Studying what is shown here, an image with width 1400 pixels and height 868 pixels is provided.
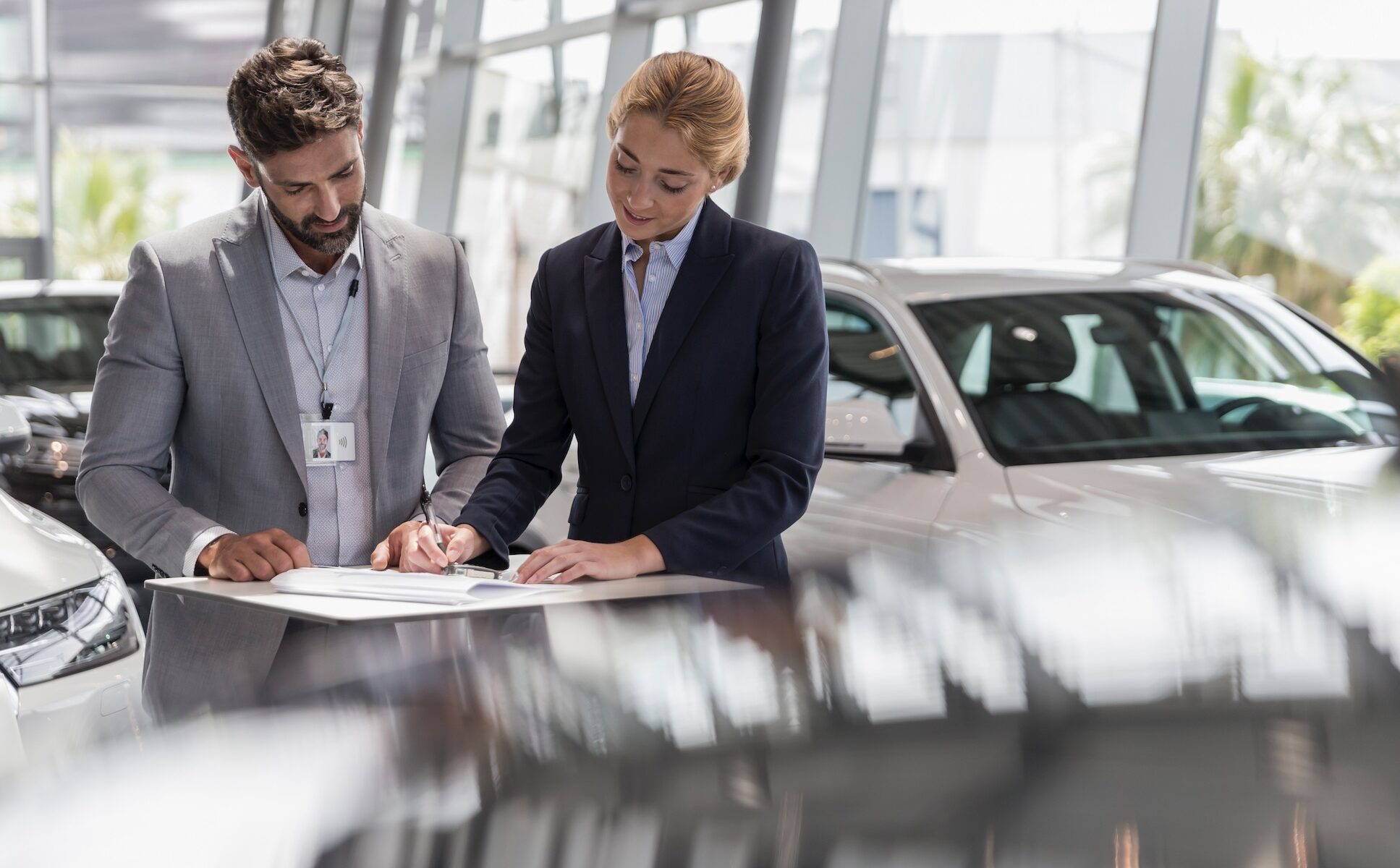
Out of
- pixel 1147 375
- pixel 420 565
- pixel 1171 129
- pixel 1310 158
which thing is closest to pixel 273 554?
pixel 420 565

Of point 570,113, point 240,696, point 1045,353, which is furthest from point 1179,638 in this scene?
point 570,113

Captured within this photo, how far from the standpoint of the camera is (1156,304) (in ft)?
10.8

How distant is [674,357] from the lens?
5.28 ft

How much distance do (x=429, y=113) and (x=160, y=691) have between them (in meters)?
11.1

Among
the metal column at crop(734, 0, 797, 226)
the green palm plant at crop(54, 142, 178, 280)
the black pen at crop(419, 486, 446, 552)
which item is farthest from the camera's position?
the green palm plant at crop(54, 142, 178, 280)

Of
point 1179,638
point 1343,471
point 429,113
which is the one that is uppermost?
point 429,113

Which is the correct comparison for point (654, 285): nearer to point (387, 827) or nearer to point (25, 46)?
point (387, 827)

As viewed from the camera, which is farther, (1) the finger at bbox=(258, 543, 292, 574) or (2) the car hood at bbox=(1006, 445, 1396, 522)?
(2) the car hood at bbox=(1006, 445, 1396, 522)

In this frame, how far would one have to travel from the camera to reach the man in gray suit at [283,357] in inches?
60.2

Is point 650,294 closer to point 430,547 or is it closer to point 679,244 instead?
point 679,244

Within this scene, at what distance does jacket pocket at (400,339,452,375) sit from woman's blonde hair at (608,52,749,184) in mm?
368

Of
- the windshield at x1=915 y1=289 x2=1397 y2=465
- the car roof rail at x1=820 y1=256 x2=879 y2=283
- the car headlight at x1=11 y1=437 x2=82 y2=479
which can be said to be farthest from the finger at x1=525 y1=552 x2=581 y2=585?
the car headlight at x1=11 y1=437 x2=82 y2=479

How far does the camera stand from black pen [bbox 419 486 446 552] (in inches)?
58.4

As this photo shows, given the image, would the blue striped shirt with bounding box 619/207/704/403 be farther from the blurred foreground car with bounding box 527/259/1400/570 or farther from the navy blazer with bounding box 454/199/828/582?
the blurred foreground car with bounding box 527/259/1400/570
